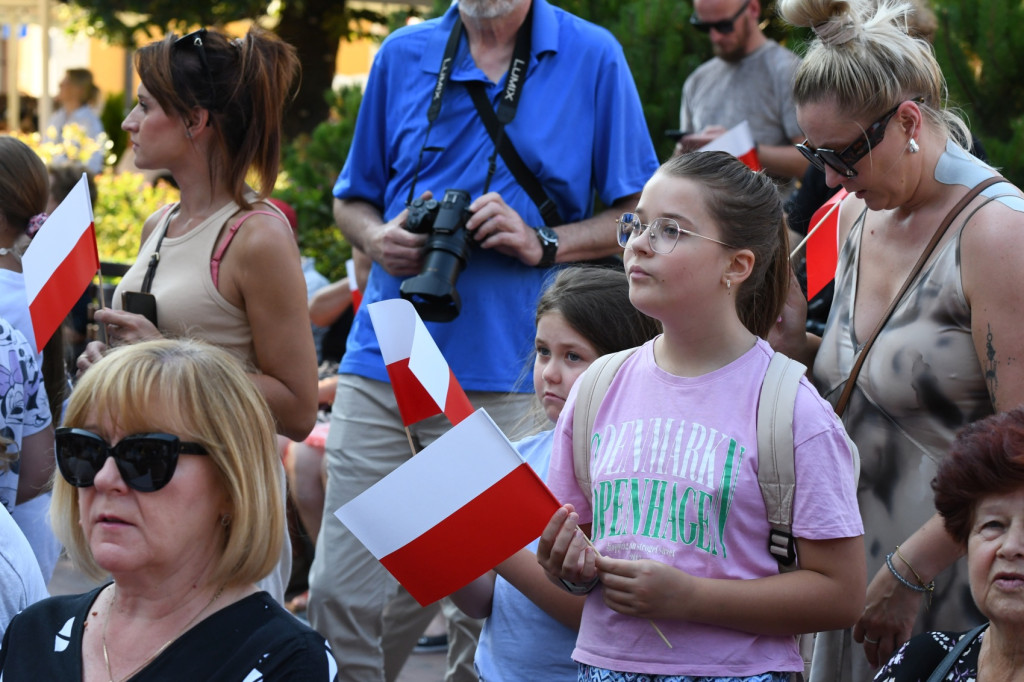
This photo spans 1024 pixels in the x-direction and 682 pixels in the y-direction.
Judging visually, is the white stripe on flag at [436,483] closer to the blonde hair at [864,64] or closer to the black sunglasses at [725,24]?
the blonde hair at [864,64]

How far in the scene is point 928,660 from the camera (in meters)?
2.34

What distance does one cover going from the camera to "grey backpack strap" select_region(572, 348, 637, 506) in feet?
7.81

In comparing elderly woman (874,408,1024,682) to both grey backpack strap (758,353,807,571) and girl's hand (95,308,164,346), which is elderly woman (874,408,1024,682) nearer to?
grey backpack strap (758,353,807,571)

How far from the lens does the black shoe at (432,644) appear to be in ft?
17.3

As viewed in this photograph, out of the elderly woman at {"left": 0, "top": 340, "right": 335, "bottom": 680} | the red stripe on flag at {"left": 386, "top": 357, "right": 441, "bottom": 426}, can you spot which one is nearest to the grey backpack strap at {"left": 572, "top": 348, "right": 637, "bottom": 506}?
the red stripe on flag at {"left": 386, "top": 357, "right": 441, "bottom": 426}

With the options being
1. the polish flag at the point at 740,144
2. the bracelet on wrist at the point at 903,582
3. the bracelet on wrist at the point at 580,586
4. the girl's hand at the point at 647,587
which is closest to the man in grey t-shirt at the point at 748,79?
the polish flag at the point at 740,144

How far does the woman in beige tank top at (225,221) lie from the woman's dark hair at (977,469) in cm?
166

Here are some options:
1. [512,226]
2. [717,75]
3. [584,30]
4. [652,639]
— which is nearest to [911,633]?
[652,639]

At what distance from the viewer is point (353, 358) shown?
3.81 meters

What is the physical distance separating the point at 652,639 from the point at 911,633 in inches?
28.8

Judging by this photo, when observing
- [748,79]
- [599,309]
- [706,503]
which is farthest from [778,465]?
[748,79]

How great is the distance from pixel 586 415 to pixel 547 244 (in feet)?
4.23

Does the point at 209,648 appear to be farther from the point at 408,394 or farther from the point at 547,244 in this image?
the point at 547,244

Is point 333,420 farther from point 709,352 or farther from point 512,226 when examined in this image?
point 709,352
